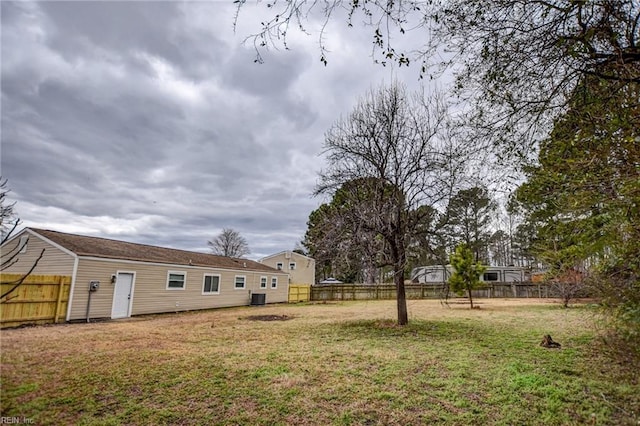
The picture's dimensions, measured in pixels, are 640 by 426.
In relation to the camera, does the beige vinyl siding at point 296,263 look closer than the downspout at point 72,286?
No

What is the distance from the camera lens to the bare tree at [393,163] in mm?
9086

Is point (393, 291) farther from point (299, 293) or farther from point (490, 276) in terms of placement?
point (490, 276)

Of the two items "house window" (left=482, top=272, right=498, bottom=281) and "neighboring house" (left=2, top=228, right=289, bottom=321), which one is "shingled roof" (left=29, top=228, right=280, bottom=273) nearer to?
"neighboring house" (left=2, top=228, right=289, bottom=321)

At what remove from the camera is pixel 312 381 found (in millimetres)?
4422

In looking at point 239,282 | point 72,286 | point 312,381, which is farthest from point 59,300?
point 312,381

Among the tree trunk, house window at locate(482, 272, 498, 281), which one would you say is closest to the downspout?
the tree trunk

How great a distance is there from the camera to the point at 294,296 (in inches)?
907

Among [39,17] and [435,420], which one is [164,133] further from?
[435,420]

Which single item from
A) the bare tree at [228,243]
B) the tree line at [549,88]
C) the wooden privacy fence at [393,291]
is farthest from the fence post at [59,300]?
the bare tree at [228,243]

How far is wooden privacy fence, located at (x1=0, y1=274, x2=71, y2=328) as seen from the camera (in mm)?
8750

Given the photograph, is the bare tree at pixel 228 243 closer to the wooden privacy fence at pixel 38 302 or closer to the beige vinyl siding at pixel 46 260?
the beige vinyl siding at pixel 46 260

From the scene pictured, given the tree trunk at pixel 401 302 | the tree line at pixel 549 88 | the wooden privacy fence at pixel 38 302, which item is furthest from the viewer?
the tree trunk at pixel 401 302

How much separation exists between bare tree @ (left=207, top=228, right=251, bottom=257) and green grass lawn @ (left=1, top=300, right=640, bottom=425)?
3080cm

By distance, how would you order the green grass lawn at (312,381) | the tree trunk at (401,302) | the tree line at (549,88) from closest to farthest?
the tree line at (549,88), the green grass lawn at (312,381), the tree trunk at (401,302)
